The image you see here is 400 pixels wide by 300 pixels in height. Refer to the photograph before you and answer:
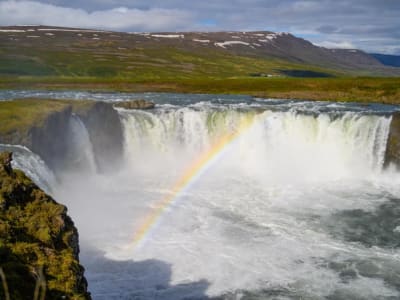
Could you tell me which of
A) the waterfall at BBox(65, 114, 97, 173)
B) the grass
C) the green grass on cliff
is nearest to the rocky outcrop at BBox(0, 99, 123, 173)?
the green grass on cliff

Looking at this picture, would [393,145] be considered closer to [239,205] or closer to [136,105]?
[239,205]

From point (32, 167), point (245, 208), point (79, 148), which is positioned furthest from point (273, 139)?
point (32, 167)

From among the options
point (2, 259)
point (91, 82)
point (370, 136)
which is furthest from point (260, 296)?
point (91, 82)

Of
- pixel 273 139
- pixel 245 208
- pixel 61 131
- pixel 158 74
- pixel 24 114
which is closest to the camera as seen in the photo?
pixel 245 208

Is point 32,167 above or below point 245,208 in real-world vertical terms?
above

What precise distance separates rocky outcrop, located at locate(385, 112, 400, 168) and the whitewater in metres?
0.50

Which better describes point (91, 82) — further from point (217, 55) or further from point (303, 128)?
point (217, 55)

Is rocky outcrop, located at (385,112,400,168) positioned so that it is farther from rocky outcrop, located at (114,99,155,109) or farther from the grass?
the grass

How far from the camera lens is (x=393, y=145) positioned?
132ft

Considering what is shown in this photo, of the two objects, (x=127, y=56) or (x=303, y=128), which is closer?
(x=303, y=128)

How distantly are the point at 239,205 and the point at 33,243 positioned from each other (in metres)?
20.1

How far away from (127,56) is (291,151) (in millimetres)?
122332

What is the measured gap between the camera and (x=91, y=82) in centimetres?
8981

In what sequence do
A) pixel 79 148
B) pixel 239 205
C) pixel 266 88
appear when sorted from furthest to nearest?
1. pixel 266 88
2. pixel 79 148
3. pixel 239 205
